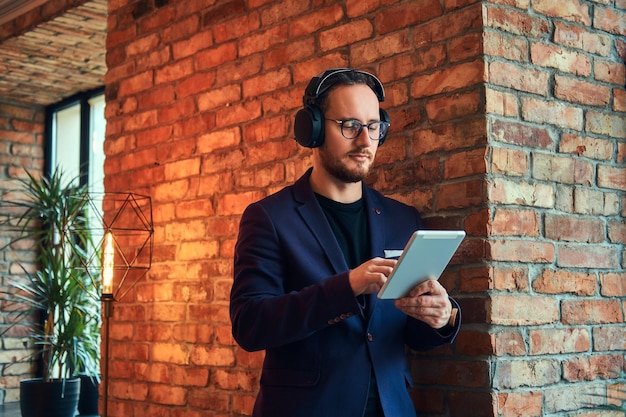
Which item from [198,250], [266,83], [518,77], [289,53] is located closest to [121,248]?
[198,250]

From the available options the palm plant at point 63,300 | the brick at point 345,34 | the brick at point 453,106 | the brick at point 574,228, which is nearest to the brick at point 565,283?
the brick at point 574,228

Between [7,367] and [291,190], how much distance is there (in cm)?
480

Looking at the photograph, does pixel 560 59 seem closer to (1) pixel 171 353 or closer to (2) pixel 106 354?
(1) pixel 171 353

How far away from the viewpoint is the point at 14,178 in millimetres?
6688

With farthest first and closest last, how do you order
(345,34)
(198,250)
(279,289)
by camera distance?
(198,250) < (345,34) < (279,289)

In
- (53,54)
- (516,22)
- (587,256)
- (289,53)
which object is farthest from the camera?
(53,54)

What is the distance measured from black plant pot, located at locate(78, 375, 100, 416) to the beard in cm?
415

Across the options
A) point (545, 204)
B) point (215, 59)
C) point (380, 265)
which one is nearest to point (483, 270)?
point (545, 204)

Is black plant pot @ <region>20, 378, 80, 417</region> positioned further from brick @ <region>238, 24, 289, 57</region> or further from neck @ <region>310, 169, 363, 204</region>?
neck @ <region>310, 169, 363, 204</region>

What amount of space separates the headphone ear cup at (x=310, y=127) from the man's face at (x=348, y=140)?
2 centimetres

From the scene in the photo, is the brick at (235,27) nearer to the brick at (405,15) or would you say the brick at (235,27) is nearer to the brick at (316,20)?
the brick at (316,20)

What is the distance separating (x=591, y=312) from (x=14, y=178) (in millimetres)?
5125

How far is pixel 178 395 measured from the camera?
143 inches

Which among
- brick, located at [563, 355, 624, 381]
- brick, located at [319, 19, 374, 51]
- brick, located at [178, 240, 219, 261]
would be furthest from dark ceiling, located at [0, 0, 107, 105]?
brick, located at [563, 355, 624, 381]
